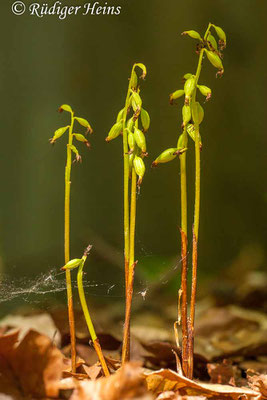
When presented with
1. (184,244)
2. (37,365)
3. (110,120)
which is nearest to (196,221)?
(184,244)

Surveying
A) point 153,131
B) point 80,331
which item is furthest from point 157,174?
point 80,331

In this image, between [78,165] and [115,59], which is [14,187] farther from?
[115,59]

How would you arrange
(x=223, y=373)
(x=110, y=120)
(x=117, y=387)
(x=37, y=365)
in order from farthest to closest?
(x=110, y=120) → (x=223, y=373) → (x=37, y=365) → (x=117, y=387)

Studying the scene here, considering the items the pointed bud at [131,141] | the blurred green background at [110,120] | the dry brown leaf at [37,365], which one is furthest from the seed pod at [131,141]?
the blurred green background at [110,120]

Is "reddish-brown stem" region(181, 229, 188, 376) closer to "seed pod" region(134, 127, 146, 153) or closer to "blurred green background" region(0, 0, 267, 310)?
"seed pod" region(134, 127, 146, 153)

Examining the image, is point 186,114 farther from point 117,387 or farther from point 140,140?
point 117,387
